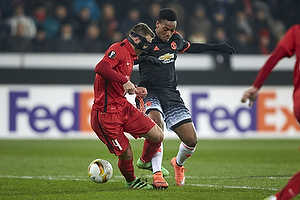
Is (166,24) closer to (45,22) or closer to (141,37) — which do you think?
(141,37)

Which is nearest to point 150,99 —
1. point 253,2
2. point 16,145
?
point 16,145

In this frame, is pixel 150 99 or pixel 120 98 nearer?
pixel 120 98

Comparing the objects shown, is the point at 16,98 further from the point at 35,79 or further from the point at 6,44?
the point at 6,44

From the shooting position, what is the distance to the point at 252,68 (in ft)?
46.8

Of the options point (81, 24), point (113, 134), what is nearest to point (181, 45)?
point (113, 134)

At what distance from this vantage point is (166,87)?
7.04 m

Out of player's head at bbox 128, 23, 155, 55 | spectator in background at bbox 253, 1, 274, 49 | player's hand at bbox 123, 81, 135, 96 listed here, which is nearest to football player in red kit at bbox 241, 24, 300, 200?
player's hand at bbox 123, 81, 135, 96

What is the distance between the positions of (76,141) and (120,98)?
6909 mm

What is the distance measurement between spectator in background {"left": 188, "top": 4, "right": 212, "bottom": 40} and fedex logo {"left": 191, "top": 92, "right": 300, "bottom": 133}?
2.02m

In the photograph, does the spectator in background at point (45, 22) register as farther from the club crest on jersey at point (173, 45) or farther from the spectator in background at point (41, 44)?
the club crest on jersey at point (173, 45)

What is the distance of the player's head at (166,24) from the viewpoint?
22.2 feet

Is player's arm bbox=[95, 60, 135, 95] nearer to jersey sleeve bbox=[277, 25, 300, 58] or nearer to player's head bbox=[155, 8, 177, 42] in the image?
player's head bbox=[155, 8, 177, 42]

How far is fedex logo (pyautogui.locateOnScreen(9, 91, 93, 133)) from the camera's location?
1269 cm

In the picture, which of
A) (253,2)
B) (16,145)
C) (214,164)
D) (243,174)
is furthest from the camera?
(253,2)
